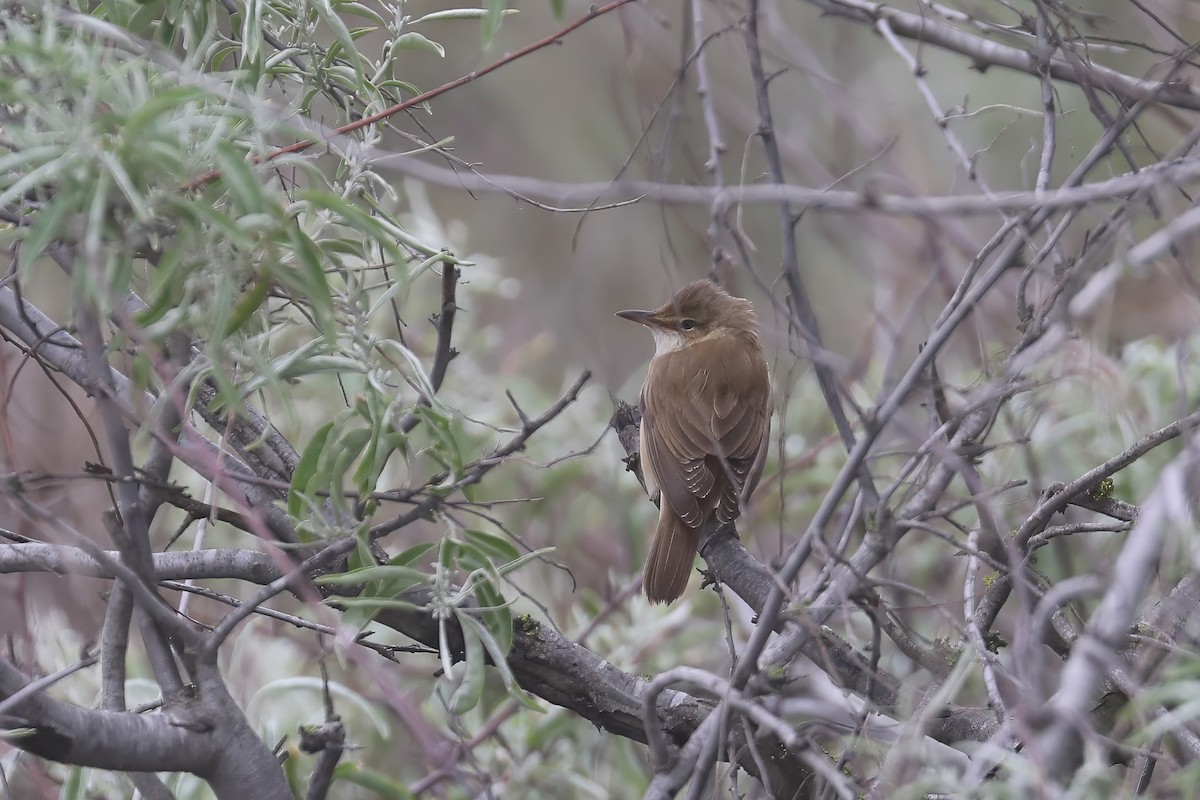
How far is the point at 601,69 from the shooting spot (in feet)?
31.5

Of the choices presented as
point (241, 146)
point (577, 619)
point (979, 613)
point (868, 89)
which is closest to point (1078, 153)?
point (868, 89)

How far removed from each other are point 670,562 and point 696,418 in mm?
810

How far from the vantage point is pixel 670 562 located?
4.40m

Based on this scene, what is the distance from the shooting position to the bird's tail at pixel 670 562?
4387 mm

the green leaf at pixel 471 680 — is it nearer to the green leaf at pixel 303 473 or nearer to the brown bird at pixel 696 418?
the green leaf at pixel 303 473

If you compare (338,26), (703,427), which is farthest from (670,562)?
(338,26)

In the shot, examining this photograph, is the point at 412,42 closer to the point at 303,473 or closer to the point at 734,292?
the point at 303,473

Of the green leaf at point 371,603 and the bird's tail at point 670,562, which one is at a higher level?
the bird's tail at point 670,562

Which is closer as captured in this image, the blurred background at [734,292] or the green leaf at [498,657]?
the green leaf at [498,657]

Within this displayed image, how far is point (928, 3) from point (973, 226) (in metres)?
3.46

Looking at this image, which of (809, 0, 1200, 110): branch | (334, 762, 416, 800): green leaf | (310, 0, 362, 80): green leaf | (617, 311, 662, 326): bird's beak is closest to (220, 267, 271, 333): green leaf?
(310, 0, 362, 80): green leaf

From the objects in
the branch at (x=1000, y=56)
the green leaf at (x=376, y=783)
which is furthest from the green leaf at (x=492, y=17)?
the green leaf at (x=376, y=783)

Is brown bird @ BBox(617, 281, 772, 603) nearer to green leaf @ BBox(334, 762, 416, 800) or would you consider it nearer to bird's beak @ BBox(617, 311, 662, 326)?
bird's beak @ BBox(617, 311, 662, 326)

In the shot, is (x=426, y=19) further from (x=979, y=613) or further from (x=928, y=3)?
(x=979, y=613)
